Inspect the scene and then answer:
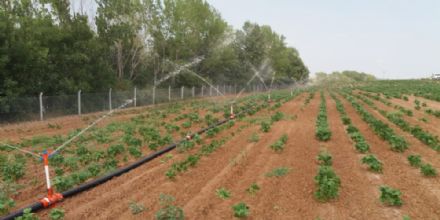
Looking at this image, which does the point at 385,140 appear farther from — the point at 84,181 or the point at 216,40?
the point at 216,40

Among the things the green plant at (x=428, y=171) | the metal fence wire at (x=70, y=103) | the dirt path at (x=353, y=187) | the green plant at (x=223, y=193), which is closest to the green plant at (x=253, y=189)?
the green plant at (x=223, y=193)

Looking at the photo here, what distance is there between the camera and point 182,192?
6262mm

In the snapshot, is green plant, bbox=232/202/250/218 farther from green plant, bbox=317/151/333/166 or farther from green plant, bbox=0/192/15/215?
green plant, bbox=0/192/15/215

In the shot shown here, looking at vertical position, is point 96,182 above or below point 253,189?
below

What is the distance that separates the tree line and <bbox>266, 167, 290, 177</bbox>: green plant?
49.7 ft

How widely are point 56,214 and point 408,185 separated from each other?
671 cm

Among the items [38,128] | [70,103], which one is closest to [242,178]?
[38,128]

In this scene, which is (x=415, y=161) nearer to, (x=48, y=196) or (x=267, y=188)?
(x=267, y=188)

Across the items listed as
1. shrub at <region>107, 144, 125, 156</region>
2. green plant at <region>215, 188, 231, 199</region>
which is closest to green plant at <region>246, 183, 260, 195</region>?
green plant at <region>215, 188, 231, 199</region>

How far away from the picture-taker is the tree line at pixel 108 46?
1780cm

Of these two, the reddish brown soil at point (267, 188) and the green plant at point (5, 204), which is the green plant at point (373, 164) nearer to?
the reddish brown soil at point (267, 188)

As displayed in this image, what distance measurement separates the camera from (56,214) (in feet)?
17.2

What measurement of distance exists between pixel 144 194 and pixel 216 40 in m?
45.9

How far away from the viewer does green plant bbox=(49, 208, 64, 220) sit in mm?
5148
